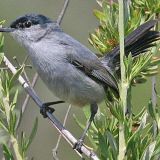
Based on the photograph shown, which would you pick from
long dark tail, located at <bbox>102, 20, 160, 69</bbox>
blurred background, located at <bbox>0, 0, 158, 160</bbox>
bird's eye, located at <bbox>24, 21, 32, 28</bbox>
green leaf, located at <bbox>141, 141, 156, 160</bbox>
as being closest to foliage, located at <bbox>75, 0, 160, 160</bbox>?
Answer: green leaf, located at <bbox>141, 141, 156, 160</bbox>

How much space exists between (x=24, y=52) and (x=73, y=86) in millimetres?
3052

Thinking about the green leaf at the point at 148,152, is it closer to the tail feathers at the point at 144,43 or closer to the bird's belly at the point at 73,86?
the tail feathers at the point at 144,43

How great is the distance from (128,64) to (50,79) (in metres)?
1.22

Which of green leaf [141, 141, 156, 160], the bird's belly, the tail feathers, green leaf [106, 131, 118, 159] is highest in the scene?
green leaf [106, 131, 118, 159]

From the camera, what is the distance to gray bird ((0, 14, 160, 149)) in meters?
2.90

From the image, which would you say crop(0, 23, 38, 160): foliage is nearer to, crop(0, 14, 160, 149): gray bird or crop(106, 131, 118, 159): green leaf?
crop(106, 131, 118, 159): green leaf

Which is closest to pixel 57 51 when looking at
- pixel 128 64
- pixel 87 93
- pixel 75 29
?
pixel 87 93

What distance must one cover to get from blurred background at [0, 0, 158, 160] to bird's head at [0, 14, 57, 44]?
2.28 metres

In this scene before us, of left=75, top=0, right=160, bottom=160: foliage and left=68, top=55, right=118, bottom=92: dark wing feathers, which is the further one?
Result: left=68, top=55, right=118, bottom=92: dark wing feathers

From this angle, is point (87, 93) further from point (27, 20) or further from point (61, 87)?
point (27, 20)

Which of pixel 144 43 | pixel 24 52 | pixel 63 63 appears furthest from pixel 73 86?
pixel 24 52

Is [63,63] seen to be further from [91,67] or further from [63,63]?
[91,67]

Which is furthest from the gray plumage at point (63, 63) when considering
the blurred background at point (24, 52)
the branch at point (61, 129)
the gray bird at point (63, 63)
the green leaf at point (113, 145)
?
the blurred background at point (24, 52)

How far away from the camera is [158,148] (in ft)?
5.24
